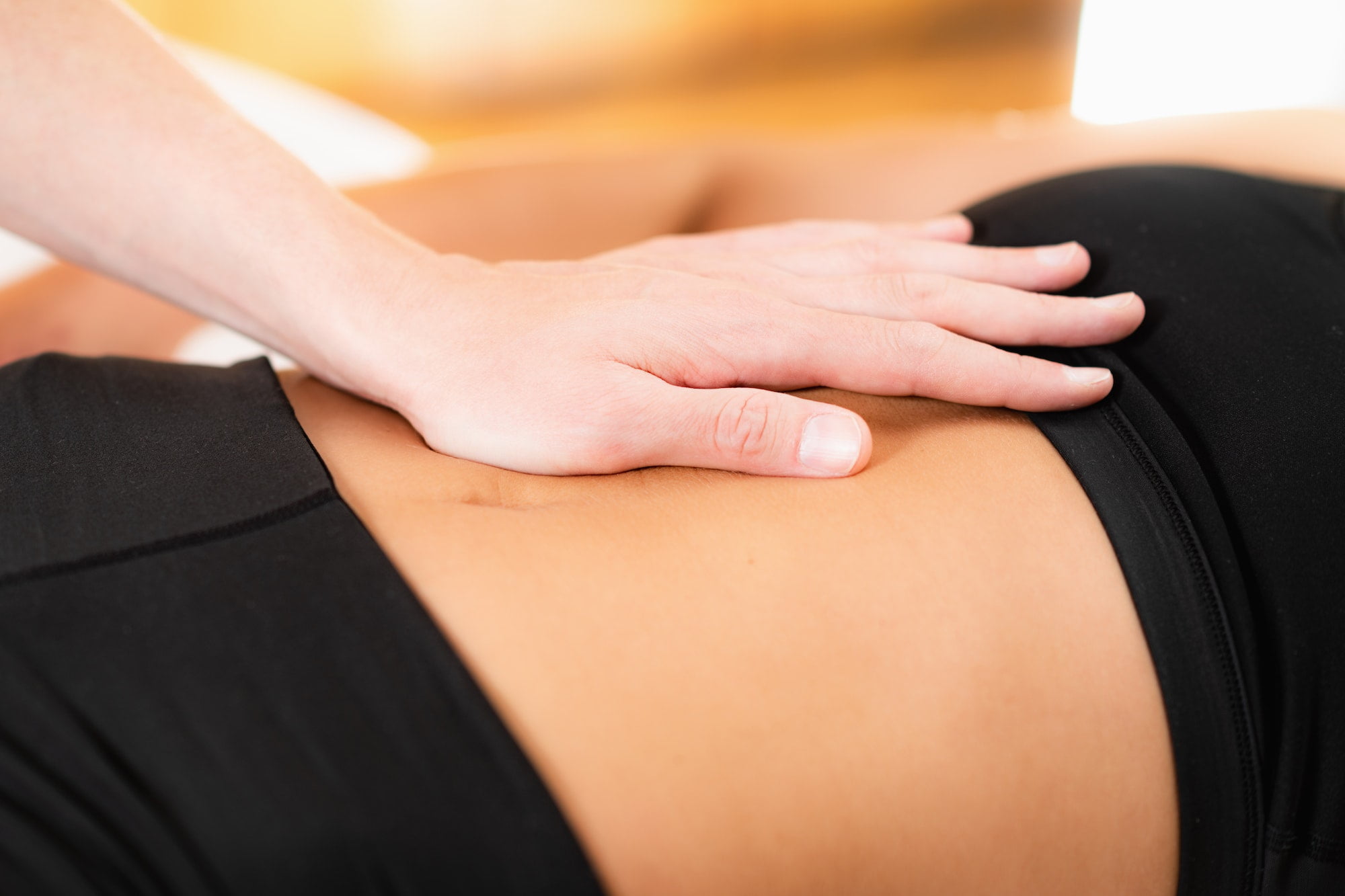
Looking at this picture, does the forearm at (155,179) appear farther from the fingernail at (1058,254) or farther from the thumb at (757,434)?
the fingernail at (1058,254)

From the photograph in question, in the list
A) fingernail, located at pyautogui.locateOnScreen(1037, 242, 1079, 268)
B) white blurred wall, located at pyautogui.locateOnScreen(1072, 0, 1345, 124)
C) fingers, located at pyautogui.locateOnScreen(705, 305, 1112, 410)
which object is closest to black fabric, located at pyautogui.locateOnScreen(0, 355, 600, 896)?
fingers, located at pyautogui.locateOnScreen(705, 305, 1112, 410)

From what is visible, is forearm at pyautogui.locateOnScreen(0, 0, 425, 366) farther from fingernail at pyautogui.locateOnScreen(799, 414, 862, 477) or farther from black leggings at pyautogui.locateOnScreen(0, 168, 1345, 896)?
fingernail at pyautogui.locateOnScreen(799, 414, 862, 477)

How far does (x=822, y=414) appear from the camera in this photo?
2.12 ft

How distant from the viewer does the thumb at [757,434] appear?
63cm

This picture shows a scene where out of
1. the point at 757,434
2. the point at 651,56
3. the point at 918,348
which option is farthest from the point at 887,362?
the point at 651,56

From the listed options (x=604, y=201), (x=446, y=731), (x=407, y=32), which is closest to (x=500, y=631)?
(x=446, y=731)

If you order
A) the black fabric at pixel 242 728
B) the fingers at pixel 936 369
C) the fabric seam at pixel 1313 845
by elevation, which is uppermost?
the fingers at pixel 936 369

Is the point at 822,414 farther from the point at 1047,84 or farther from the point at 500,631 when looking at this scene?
the point at 1047,84

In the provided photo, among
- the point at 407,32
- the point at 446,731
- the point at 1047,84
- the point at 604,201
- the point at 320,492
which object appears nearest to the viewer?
the point at 446,731

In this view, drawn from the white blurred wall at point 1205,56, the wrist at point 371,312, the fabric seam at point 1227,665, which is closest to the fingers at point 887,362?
the fabric seam at point 1227,665

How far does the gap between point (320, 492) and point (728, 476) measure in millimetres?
257

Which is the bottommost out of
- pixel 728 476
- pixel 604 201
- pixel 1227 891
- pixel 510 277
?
pixel 1227 891

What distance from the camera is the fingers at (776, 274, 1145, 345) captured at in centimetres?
70

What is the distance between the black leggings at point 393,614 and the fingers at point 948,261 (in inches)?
1.3
